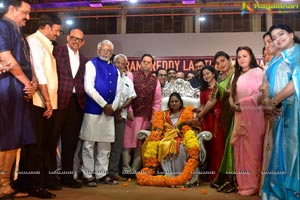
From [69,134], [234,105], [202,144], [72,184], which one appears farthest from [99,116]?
[234,105]

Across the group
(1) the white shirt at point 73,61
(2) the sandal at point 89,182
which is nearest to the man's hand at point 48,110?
(1) the white shirt at point 73,61

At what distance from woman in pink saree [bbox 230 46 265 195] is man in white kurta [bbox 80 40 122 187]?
1451 millimetres

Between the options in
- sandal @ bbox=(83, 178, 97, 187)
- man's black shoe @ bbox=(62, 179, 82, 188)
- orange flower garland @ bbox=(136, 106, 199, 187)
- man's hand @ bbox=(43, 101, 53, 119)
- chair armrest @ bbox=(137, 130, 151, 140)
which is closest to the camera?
man's hand @ bbox=(43, 101, 53, 119)

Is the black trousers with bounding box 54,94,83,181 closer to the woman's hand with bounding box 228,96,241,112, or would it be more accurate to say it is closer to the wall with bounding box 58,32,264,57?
the woman's hand with bounding box 228,96,241,112

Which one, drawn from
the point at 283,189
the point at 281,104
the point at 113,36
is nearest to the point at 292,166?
the point at 283,189

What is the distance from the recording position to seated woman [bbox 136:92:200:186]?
13.4 feet

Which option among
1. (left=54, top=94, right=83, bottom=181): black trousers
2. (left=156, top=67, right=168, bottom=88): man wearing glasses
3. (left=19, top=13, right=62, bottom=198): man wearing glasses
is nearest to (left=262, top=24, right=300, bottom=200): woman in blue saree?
(left=19, top=13, right=62, bottom=198): man wearing glasses

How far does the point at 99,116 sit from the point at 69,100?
44 centimetres

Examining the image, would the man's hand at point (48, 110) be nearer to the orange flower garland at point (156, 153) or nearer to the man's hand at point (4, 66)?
the man's hand at point (4, 66)

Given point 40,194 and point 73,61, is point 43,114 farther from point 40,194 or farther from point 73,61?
point 73,61

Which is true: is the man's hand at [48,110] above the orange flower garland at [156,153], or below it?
above

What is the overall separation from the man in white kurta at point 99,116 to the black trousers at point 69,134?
0.16 meters

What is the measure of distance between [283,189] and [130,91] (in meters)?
2.58

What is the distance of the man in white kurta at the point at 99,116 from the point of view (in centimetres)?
393
